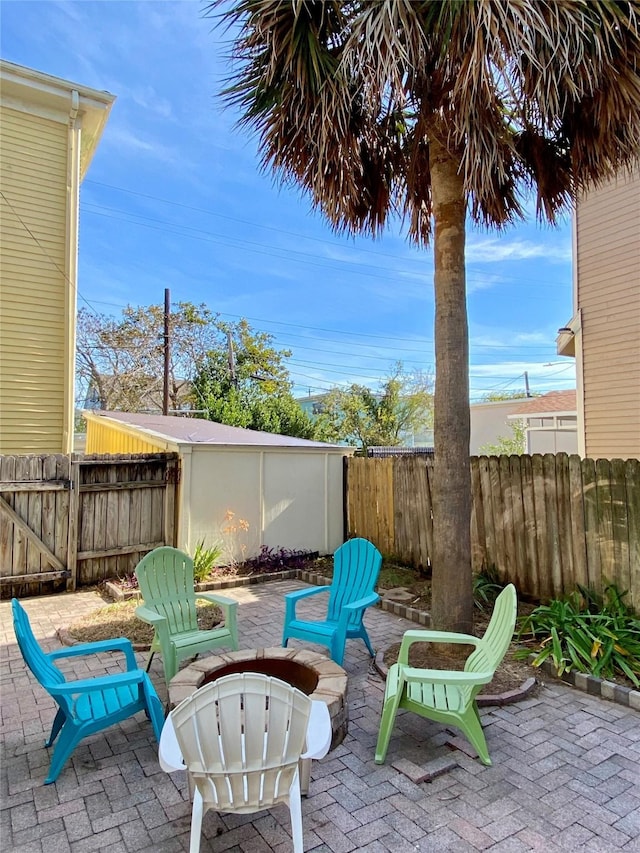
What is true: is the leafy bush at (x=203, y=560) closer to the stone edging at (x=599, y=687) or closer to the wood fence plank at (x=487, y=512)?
the wood fence plank at (x=487, y=512)

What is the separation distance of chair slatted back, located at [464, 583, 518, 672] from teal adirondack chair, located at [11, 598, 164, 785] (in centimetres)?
196

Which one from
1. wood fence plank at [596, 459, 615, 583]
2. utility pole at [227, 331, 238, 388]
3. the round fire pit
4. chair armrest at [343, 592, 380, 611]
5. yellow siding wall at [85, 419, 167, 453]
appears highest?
utility pole at [227, 331, 238, 388]

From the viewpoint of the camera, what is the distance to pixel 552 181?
4.45 metres

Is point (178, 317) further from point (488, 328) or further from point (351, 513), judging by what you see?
point (488, 328)

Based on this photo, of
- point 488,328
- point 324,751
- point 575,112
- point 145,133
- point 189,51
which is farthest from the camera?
point 488,328

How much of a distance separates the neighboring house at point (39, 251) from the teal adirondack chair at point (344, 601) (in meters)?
5.51

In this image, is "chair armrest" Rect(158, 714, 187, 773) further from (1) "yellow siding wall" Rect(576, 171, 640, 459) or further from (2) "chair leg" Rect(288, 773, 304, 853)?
(1) "yellow siding wall" Rect(576, 171, 640, 459)

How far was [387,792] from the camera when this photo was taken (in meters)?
2.47

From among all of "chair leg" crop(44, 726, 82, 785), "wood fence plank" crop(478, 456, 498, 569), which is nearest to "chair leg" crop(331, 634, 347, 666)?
"chair leg" crop(44, 726, 82, 785)

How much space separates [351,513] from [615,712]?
528 centimetres

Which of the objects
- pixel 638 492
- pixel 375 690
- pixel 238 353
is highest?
pixel 238 353

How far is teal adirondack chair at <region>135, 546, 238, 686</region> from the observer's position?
3.58 m

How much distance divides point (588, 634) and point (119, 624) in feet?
14.6

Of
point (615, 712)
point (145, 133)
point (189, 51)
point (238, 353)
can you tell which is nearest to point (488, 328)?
point (238, 353)
